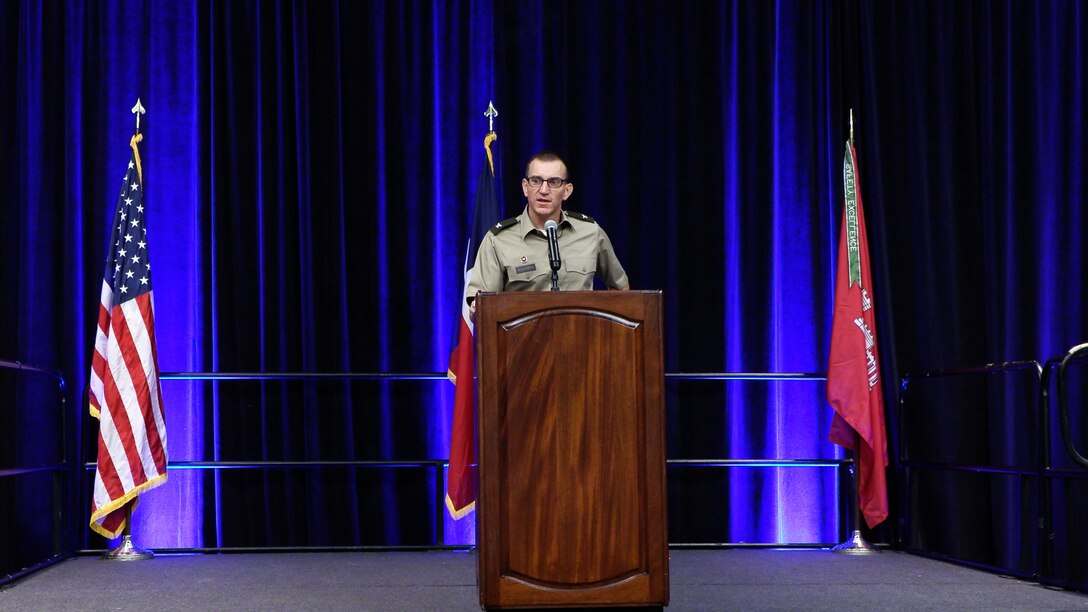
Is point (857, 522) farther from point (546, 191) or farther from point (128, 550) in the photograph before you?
point (128, 550)

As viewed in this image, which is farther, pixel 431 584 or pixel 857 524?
pixel 857 524

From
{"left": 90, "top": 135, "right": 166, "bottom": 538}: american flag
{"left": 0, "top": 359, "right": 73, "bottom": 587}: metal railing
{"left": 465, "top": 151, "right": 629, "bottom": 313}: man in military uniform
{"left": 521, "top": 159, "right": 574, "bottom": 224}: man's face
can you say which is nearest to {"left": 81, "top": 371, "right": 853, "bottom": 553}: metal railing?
{"left": 0, "top": 359, "right": 73, "bottom": 587}: metal railing

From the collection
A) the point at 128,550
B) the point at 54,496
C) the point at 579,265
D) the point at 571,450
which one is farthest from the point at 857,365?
the point at 54,496

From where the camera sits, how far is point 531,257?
3689 mm

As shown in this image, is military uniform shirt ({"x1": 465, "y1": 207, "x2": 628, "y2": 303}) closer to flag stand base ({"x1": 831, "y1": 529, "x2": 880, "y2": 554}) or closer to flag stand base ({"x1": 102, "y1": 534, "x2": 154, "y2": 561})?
flag stand base ({"x1": 831, "y1": 529, "x2": 880, "y2": 554})

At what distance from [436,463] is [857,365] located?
6.67 feet

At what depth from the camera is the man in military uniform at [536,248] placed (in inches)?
142

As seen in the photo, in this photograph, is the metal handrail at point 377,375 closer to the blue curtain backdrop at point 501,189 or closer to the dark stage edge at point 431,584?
the blue curtain backdrop at point 501,189

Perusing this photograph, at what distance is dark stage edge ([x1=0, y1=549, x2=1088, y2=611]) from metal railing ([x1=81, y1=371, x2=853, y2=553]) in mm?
205

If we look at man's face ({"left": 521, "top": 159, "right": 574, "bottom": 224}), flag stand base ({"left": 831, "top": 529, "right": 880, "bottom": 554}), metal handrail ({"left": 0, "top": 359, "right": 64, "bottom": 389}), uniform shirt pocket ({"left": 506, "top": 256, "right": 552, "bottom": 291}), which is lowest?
flag stand base ({"left": 831, "top": 529, "right": 880, "bottom": 554})

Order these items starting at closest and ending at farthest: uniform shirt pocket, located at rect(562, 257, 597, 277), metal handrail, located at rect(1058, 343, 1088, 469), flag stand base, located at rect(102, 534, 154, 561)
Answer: metal handrail, located at rect(1058, 343, 1088, 469)
uniform shirt pocket, located at rect(562, 257, 597, 277)
flag stand base, located at rect(102, 534, 154, 561)

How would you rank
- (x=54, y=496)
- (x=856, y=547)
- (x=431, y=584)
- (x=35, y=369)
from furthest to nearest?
(x=856, y=547) < (x=54, y=496) < (x=35, y=369) < (x=431, y=584)

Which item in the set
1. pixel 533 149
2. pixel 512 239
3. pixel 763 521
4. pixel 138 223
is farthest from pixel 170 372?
pixel 763 521

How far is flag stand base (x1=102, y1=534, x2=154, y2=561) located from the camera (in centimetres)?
522
